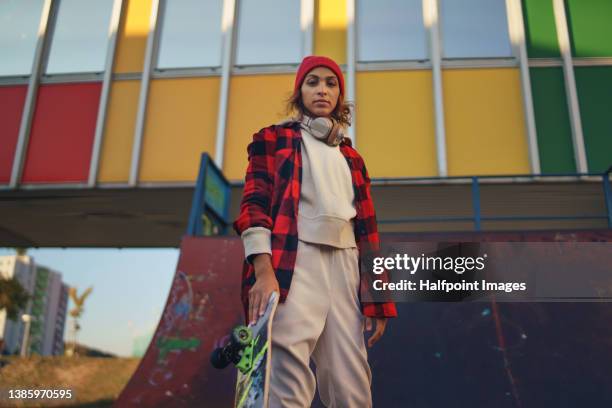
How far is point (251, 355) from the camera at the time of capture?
1.89 meters

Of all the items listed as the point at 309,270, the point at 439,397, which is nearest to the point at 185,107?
the point at 439,397

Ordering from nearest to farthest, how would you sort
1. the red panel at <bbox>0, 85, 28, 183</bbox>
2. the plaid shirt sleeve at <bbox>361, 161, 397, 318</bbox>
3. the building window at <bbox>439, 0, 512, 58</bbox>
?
the plaid shirt sleeve at <bbox>361, 161, 397, 318</bbox> → the building window at <bbox>439, 0, 512, 58</bbox> → the red panel at <bbox>0, 85, 28, 183</bbox>

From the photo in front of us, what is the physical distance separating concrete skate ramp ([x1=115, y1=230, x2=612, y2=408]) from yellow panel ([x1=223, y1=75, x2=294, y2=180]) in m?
3.50

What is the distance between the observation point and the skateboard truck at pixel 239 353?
1883 millimetres

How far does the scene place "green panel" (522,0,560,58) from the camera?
26.8 ft

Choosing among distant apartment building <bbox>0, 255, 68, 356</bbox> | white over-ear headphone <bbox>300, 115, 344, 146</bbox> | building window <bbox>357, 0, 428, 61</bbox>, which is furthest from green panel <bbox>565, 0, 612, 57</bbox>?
distant apartment building <bbox>0, 255, 68, 356</bbox>

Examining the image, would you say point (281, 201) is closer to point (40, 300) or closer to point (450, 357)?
point (450, 357)

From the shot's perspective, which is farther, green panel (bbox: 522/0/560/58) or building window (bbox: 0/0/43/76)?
building window (bbox: 0/0/43/76)

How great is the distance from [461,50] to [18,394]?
24.3ft

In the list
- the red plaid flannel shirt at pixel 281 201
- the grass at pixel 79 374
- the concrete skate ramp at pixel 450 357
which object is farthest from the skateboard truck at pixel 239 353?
the grass at pixel 79 374

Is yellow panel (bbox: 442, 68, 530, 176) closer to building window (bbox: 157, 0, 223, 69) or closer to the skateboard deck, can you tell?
building window (bbox: 157, 0, 223, 69)

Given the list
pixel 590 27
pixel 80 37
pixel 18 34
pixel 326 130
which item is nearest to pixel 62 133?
pixel 80 37

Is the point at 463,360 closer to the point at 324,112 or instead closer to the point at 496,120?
the point at 324,112

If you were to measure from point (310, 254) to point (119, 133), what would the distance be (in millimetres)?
7191
